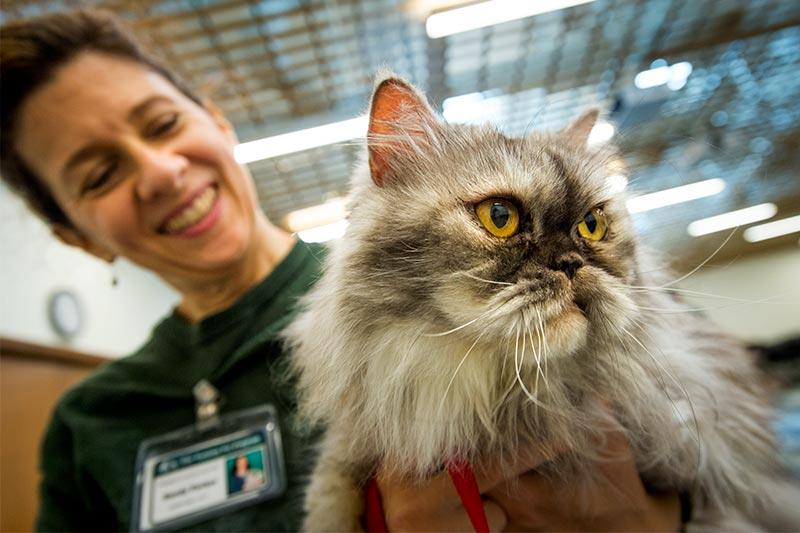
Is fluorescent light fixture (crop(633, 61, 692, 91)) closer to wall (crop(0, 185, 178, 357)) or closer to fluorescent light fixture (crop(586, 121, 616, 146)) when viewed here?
fluorescent light fixture (crop(586, 121, 616, 146))

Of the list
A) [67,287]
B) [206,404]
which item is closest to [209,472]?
[206,404]

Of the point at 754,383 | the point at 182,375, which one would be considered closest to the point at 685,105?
the point at 754,383

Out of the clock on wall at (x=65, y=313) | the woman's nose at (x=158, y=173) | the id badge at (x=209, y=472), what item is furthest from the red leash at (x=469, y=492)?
the clock on wall at (x=65, y=313)

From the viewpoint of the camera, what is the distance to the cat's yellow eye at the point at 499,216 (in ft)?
2.25

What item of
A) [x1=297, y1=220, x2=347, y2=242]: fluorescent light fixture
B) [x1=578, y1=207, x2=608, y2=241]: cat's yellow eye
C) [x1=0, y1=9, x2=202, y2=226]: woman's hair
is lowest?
[x1=578, y1=207, x2=608, y2=241]: cat's yellow eye

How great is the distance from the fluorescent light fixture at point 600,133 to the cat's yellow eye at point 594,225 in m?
0.19

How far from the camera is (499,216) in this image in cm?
70

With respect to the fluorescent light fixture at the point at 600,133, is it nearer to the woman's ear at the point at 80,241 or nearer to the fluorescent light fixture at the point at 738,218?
the fluorescent light fixture at the point at 738,218

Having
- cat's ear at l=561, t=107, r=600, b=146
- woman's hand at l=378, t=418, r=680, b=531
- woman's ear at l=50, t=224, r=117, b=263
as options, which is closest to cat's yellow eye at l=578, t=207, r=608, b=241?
cat's ear at l=561, t=107, r=600, b=146

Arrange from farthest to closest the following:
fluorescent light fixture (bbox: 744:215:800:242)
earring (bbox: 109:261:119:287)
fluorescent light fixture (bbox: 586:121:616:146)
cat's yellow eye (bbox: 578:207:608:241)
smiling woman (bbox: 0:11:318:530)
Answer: earring (bbox: 109:261:119:287)
smiling woman (bbox: 0:11:318:530)
fluorescent light fixture (bbox: 586:121:616:146)
cat's yellow eye (bbox: 578:207:608:241)
fluorescent light fixture (bbox: 744:215:800:242)

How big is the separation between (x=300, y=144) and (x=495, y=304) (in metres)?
0.87

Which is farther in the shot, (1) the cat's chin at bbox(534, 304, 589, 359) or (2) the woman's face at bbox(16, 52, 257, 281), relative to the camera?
(2) the woman's face at bbox(16, 52, 257, 281)

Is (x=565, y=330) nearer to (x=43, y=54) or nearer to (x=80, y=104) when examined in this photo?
(x=80, y=104)

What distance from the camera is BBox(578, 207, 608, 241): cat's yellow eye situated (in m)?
0.73
